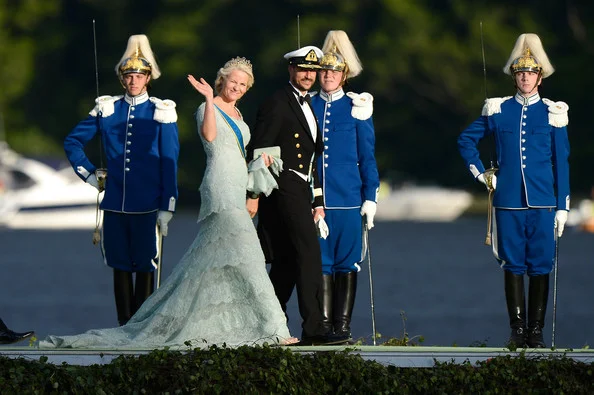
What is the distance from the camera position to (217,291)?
432 inches

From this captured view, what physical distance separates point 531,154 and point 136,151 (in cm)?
244

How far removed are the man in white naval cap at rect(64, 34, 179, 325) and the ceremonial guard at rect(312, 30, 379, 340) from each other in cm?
95

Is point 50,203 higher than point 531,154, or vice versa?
point 50,203

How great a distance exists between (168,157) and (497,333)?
8.27 metres

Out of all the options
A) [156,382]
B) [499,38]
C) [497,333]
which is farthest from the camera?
[499,38]

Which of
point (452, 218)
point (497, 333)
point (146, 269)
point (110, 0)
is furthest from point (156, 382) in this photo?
point (110, 0)

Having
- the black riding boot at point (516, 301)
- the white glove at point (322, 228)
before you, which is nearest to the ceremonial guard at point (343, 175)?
the white glove at point (322, 228)

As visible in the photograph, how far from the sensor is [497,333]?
19.9 meters

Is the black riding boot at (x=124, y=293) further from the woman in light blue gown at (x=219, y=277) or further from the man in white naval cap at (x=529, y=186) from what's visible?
the man in white naval cap at (x=529, y=186)

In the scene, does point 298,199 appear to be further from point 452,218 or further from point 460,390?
point 452,218

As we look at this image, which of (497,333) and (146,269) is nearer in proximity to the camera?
(146,269)

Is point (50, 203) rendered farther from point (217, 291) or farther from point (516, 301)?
point (217, 291)

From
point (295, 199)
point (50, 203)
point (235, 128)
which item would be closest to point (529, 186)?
point (295, 199)

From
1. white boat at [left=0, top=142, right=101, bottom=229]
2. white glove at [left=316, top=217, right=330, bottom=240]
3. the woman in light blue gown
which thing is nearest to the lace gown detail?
the woman in light blue gown
